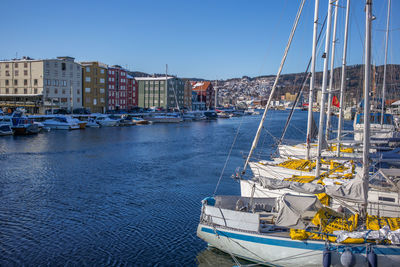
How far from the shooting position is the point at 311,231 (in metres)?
11.4

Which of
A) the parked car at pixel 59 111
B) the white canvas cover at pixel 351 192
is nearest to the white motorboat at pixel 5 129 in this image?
the parked car at pixel 59 111

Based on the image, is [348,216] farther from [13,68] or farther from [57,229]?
[13,68]

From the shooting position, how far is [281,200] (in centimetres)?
1293

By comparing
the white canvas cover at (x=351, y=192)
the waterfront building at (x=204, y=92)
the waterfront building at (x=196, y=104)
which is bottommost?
the white canvas cover at (x=351, y=192)

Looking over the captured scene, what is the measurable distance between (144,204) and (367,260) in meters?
12.2

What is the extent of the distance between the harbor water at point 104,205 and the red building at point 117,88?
184 ft

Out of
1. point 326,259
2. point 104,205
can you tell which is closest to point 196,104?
point 104,205

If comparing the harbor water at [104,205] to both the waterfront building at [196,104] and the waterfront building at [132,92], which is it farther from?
the waterfront building at [196,104]

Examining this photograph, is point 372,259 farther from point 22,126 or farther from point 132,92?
point 132,92

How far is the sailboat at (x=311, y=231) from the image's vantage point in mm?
10498

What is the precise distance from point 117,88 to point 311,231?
3470 inches

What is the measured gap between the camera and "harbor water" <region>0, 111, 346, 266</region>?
13656 millimetres

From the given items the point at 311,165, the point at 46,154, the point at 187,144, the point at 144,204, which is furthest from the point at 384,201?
the point at 187,144

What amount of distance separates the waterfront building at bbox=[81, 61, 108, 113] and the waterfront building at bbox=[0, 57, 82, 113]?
387 centimetres
